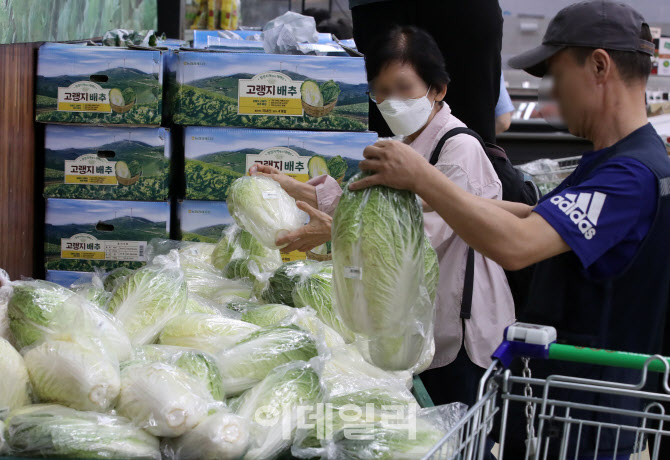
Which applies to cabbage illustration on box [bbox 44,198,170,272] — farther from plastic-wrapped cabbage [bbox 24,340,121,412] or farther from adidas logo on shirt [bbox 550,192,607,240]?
adidas logo on shirt [bbox 550,192,607,240]

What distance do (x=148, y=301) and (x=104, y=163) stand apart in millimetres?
1596

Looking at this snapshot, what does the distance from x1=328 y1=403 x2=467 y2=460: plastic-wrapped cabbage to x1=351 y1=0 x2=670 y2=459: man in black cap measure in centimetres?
32

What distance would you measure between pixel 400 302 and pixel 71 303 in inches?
32.7

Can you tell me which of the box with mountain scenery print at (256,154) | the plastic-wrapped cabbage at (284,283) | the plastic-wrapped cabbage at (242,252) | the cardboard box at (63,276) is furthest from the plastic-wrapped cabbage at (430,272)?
the cardboard box at (63,276)

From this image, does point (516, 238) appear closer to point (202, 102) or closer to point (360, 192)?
point (360, 192)

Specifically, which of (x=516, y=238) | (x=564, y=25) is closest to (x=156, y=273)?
(x=516, y=238)

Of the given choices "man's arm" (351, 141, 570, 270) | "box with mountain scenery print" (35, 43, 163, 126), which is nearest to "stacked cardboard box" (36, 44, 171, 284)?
"box with mountain scenery print" (35, 43, 163, 126)

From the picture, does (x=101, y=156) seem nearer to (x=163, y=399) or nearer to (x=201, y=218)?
(x=201, y=218)

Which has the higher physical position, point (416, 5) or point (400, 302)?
point (416, 5)

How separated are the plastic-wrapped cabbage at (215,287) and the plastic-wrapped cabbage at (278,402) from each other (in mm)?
882

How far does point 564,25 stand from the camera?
69.2 inches

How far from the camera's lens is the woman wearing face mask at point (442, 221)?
252 cm

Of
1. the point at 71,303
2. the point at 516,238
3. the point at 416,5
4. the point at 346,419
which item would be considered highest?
the point at 416,5

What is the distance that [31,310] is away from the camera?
6.27 ft
